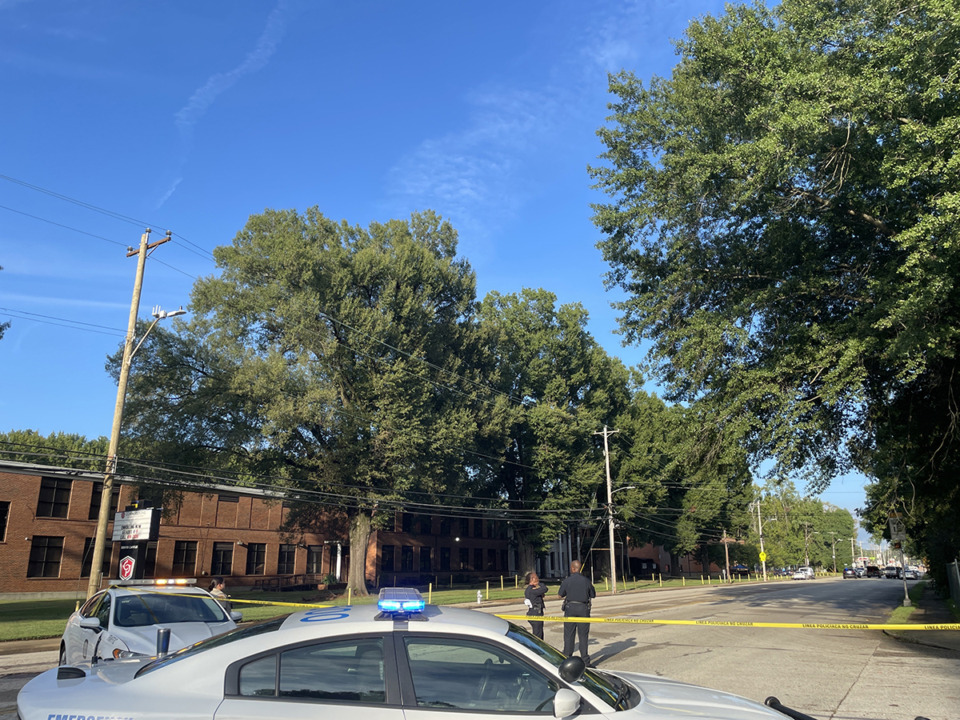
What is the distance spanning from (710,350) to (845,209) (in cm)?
472

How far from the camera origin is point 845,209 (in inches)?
663

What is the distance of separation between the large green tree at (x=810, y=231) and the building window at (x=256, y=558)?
40.0 m

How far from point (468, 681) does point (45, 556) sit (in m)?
45.9

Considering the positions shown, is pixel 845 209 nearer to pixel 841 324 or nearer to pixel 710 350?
pixel 841 324

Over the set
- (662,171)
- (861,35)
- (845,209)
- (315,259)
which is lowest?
(845,209)

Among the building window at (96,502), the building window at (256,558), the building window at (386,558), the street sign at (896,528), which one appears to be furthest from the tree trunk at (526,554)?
the street sign at (896,528)

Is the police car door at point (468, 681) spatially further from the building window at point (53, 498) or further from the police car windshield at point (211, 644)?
the building window at point (53, 498)

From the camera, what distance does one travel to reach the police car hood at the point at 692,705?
13.2ft

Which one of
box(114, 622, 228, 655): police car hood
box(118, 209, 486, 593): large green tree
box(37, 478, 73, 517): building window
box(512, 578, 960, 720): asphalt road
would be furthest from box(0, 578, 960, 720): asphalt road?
box(37, 478, 73, 517): building window

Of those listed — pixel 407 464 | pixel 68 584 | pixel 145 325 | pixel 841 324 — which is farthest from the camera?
pixel 68 584

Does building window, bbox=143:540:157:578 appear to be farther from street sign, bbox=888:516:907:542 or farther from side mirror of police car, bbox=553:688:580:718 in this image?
side mirror of police car, bbox=553:688:580:718

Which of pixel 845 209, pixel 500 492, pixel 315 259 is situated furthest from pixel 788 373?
pixel 500 492

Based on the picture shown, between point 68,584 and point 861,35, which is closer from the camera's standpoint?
point 861,35

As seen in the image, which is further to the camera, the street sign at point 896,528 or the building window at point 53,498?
the building window at point 53,498
